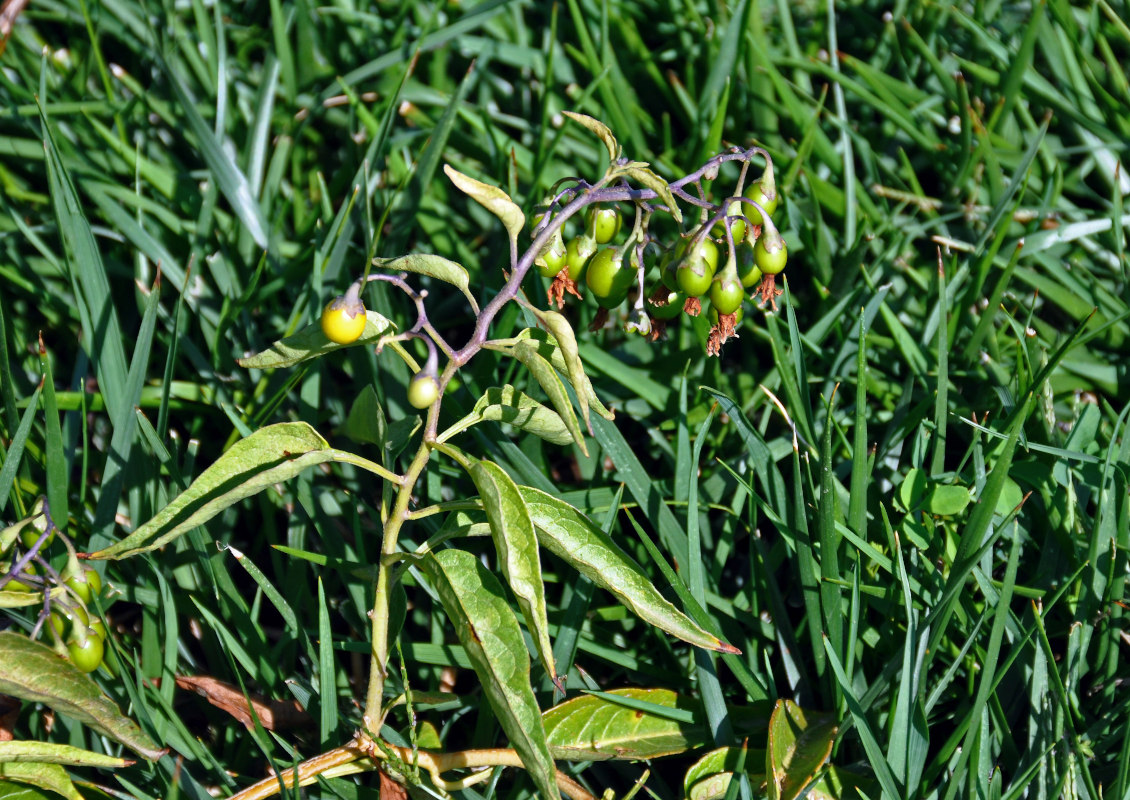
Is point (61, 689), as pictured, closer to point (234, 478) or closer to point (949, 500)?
point (234, 478)

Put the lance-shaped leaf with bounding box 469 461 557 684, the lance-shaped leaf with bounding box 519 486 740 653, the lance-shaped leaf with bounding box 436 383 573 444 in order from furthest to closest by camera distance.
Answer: the lance-shaped leaf with bounding box 436 383 573 444
the lance-shaped leaf with bounding box 519 486 740 653
the lance-shaped leaf with bounding box 469 461 557 684

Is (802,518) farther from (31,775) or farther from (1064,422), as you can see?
(31,775)

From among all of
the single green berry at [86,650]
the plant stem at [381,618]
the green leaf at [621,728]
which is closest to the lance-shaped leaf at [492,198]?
the plant stem at [381,618]

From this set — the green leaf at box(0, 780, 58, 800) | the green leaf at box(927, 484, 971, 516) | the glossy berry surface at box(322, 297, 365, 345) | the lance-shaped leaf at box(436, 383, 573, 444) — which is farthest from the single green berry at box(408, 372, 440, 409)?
the green leaf at box(927, 484, 971, 516)

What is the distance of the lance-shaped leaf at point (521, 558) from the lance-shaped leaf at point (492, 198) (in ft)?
1.21

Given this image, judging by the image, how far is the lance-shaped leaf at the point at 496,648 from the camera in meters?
1.26

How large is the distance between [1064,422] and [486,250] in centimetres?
141

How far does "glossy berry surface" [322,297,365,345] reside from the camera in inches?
51.3

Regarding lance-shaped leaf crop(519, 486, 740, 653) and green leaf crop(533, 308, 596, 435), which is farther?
lance-shaped leaf crop(519, 486, 740, 653)

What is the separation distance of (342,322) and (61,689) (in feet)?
2.31

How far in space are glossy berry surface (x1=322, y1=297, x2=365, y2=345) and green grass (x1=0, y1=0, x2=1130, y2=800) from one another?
10.3 inches

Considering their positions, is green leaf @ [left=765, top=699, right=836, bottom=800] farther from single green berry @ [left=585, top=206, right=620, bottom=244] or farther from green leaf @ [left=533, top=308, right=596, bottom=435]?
single green berry @ [left=585, top=206, right=620, bottom=244]

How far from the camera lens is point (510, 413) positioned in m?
1.52

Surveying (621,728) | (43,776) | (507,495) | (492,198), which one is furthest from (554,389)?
(43,776)
